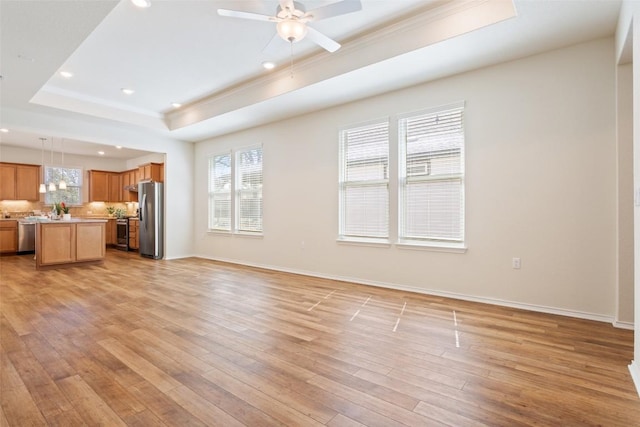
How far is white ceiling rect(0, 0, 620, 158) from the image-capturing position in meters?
2.90

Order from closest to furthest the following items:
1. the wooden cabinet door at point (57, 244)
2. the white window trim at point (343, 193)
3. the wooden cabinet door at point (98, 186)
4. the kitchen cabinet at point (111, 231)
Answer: the white window trim at point (343, 193), the wooden cabinet door at point (57, 244), the wooden cabinet door at point (98, 186), the kitchen cabinet at point (111, 231)

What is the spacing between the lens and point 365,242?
188 inches

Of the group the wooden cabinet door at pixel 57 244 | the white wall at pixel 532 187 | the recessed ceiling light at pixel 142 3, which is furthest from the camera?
the wooden cabinet door at pixel 57 244

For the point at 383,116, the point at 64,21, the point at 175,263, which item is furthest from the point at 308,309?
the point at 175,263

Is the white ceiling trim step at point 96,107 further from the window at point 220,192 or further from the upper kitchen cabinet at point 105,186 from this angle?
the upper kitchen cabinet at point 105,186

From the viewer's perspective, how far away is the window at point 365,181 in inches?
183

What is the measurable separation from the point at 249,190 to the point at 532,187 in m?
4.86

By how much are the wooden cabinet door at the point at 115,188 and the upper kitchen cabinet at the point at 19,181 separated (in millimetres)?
1727

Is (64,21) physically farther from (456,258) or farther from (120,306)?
(456,258)

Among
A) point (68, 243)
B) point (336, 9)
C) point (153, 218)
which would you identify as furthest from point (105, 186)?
point (336, 9)

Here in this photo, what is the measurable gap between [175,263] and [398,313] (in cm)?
515

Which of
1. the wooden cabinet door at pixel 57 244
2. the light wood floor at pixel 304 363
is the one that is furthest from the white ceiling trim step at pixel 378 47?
the wooden cabinet door at pixel 57 244

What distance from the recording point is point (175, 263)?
6773 millimetres

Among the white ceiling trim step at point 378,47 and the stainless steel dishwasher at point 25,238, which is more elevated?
the white ceiling trim step at point 378,47
